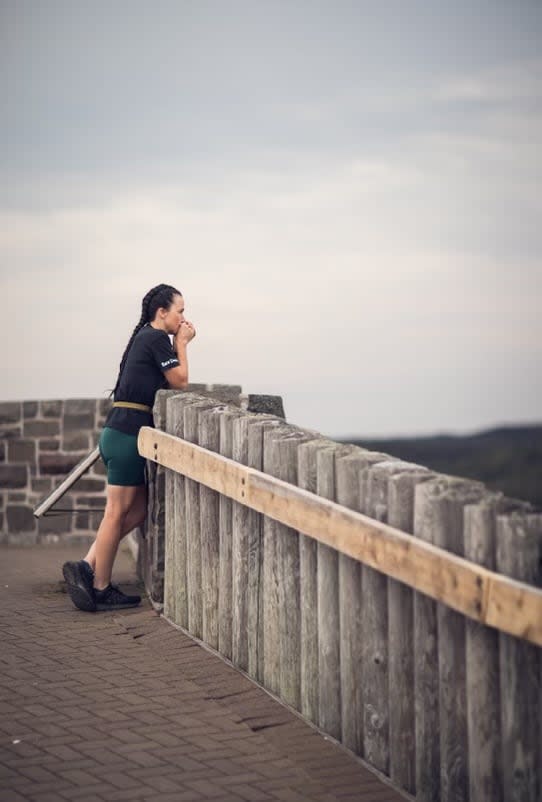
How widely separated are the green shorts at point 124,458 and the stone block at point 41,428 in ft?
17.6

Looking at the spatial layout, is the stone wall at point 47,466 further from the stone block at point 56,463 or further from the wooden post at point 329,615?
the wooden post at point 329,615

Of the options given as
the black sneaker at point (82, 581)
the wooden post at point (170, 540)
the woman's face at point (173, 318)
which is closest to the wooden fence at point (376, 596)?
the wooden post at point (170, 540)

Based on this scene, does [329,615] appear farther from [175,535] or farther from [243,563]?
[175,535]

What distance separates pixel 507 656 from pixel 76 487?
369 inches

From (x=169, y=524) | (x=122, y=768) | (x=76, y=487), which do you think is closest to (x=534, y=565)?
(x=122, y=768)

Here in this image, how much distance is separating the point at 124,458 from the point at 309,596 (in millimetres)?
2562

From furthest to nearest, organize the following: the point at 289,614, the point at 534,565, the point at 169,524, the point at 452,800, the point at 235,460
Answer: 1. the point at 169,524
2. the point at 235,460
3. the point at 289,614
4. the point at 452,800
5. the point at 534,565

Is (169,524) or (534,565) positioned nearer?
(534,565)

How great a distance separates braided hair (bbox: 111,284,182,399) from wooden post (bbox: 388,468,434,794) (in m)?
3.37

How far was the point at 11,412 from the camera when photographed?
13.5m

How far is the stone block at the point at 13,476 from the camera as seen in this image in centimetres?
1348

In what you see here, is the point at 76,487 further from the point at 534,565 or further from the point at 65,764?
the point at 534,565

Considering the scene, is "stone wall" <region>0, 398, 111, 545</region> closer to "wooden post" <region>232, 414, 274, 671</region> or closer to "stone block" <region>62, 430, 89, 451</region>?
"stone block" <region>62, 430, 89, 451</region>

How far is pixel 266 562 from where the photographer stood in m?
6.20
